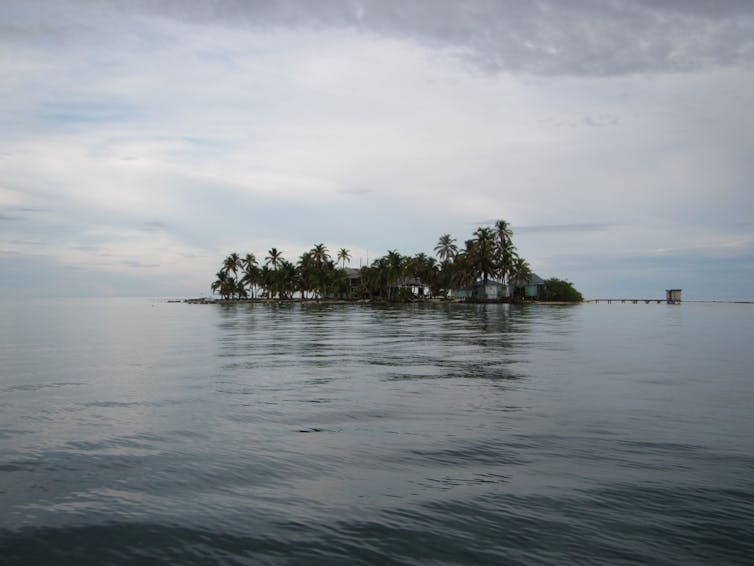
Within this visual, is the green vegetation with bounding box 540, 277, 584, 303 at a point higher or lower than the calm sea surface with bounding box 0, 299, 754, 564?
higher

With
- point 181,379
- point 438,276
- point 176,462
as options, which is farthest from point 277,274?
point 176,462

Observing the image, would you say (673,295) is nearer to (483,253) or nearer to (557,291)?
(557,291)

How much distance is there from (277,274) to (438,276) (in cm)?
4298

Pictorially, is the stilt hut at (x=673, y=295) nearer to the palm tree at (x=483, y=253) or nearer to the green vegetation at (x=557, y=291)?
the green vegetation at (x=557, y=291)

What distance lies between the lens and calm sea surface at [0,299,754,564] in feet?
18.7

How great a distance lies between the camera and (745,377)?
17406mm

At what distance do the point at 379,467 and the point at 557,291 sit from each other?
4672 inches

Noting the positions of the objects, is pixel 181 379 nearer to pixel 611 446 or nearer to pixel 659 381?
pixel 611 446

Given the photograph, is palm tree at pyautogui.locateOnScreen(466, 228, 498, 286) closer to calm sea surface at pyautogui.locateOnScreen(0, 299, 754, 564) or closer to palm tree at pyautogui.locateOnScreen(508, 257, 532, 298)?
palm tree at pyautogui.locateOnScreen(508, 257, 532, 298)

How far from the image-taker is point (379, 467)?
824 centimetres

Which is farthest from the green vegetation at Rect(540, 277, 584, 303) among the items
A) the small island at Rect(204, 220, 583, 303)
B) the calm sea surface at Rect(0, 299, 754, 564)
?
the calm sea surface at Rect(0, 299, 754, 564)

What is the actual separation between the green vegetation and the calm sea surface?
10547 centimetres

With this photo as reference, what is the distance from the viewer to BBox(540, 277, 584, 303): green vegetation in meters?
120

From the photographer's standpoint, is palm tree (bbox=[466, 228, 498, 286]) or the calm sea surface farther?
palm tree (bbox=[466, 228, 498, 286])
